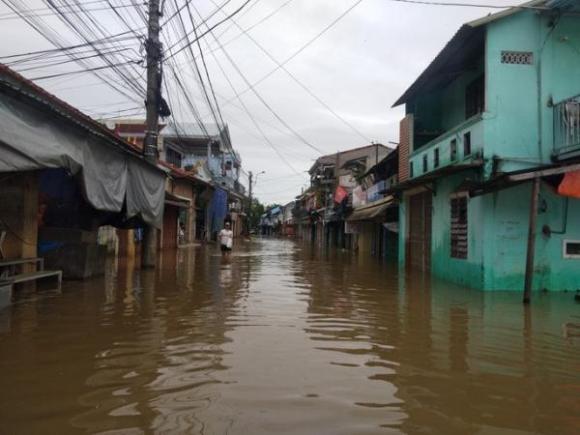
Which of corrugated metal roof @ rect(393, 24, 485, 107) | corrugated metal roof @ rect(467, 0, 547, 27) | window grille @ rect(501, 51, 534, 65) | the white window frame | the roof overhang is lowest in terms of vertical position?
the white window frame

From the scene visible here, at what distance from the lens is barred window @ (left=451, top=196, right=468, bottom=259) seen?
13.4m

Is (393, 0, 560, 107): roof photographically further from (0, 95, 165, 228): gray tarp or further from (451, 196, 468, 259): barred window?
(0, 95, 165, 228): gray tarp

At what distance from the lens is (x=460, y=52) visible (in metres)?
13.9

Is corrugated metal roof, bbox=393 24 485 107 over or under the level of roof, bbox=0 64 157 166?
over

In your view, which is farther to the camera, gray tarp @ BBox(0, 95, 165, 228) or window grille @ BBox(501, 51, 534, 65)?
window grille @ BBox(501, 51, 534, 65)

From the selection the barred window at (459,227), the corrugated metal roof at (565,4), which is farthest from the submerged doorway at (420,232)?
the corrugated metal roof at (565,4)

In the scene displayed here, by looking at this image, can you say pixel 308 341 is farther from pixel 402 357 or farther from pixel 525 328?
pixel 525 328

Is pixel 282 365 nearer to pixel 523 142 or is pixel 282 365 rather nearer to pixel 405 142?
pixel 523 142

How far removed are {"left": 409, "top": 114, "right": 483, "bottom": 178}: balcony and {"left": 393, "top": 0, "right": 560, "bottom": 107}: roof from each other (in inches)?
78.5

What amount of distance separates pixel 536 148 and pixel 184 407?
1107 cm

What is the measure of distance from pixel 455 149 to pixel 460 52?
262 centimetres

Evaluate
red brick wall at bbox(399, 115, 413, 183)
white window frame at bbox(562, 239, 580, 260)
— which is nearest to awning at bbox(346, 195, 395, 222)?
red brick wall at bbox(399, 115, 413, 183)

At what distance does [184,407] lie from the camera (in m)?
4.06

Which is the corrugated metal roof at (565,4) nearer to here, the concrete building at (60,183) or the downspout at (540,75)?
the downspout at (540,75)
